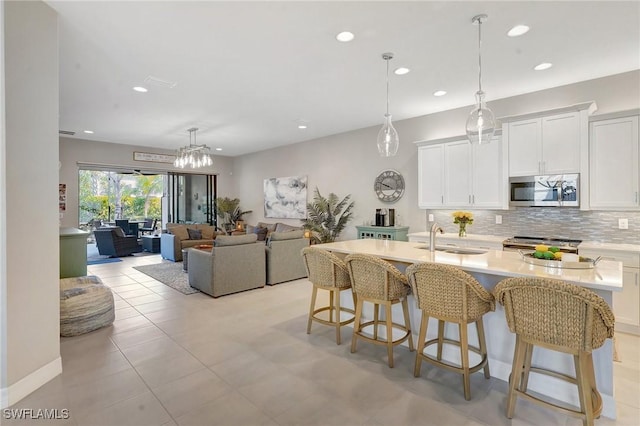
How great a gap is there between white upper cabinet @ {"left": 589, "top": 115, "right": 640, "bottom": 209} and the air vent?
16.5ft

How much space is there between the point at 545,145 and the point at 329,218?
12.8 ft

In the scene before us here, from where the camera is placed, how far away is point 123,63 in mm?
Result: 3453

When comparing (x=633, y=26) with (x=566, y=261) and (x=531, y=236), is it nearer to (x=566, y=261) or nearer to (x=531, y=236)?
(x=566, y=261)

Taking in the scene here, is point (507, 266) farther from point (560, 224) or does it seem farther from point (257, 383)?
point (560, 224)

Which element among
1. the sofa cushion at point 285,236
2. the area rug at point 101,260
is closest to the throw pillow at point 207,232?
the area rug at point 101,260

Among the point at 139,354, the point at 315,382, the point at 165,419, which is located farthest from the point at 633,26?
the point at 139,354

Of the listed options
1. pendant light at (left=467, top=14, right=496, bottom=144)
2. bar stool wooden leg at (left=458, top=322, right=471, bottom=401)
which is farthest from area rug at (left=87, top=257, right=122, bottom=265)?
pendant light at (left=467, top=14, right=496, bottom=144)

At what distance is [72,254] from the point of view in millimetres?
4520

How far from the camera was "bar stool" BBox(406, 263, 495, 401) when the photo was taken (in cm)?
223

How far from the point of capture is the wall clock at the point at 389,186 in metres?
5.88

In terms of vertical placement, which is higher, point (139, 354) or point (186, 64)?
point (186, 64)

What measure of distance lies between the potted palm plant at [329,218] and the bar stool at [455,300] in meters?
4.21

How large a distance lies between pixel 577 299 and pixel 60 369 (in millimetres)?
3686

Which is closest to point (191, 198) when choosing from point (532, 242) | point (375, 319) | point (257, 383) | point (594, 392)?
point (375, 319)
